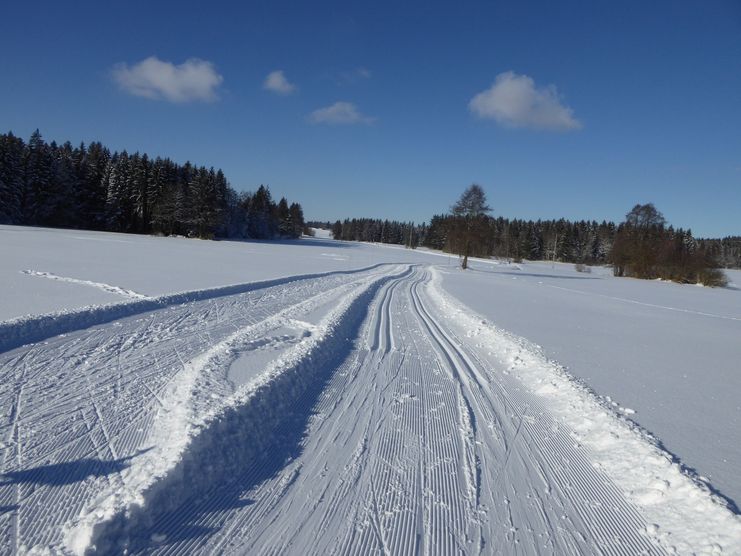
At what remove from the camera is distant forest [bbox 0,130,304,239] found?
5059cm

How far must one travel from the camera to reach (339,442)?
12.9 feet

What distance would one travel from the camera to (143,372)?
16.9 ft

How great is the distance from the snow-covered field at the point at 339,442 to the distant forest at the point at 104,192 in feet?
182

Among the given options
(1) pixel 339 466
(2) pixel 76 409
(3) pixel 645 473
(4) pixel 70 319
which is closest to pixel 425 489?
(1) pixel 339 466

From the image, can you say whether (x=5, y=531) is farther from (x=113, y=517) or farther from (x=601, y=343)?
(x=601, y=343)

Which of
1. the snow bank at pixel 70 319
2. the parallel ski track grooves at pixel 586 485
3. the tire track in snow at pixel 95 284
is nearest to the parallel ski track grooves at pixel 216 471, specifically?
the parallel ski track grooves at pixel 586 485

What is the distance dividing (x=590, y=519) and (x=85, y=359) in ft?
20.3

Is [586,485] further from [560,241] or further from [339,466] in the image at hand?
[560,241]

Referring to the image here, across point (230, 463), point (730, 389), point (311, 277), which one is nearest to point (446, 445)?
point (230, 463)

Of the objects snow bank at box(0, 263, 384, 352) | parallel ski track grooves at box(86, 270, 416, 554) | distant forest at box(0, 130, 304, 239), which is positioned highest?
distant forest at box(0, 130, 304, 239)

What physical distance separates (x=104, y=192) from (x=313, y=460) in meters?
68.4

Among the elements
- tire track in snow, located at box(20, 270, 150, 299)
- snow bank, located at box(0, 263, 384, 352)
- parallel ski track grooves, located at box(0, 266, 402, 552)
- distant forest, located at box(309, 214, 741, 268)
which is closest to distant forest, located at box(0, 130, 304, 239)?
distant forest, located at box(309, 214, 741, 268)

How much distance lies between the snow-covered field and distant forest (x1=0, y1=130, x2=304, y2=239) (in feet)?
182

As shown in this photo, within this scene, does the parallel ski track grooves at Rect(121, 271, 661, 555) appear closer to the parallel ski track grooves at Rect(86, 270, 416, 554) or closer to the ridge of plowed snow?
the parallel ski track grooves at Rect(86, 270, 416, 554)
